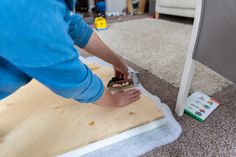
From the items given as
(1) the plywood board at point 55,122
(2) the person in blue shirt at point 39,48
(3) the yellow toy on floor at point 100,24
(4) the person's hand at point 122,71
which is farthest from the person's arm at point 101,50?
(3) the yellow toy on floor at point 100,24

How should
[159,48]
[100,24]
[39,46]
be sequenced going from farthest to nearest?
[100,24], [159,48], [39,46]

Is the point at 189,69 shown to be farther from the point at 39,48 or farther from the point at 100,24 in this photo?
the point at 100,24

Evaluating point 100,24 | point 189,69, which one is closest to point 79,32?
point 189,69

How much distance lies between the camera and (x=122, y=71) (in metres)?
0.87

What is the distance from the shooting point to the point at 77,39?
0.69 m

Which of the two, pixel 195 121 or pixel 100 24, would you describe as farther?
pixel 100 24

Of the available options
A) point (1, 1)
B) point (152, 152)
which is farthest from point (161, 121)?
point (1, 1)

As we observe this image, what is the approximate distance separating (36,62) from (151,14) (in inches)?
92.5

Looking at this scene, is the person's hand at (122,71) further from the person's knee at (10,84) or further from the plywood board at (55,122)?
the person's knee at (10,84)

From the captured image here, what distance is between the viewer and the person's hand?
2.77ft

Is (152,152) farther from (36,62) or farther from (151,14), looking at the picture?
(151,14)

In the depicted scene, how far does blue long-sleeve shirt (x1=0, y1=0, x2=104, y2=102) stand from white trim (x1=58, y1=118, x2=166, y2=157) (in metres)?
0.27

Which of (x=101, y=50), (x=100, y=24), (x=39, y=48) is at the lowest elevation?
(x=100, y=24)

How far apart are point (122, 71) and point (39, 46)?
0.53 m
